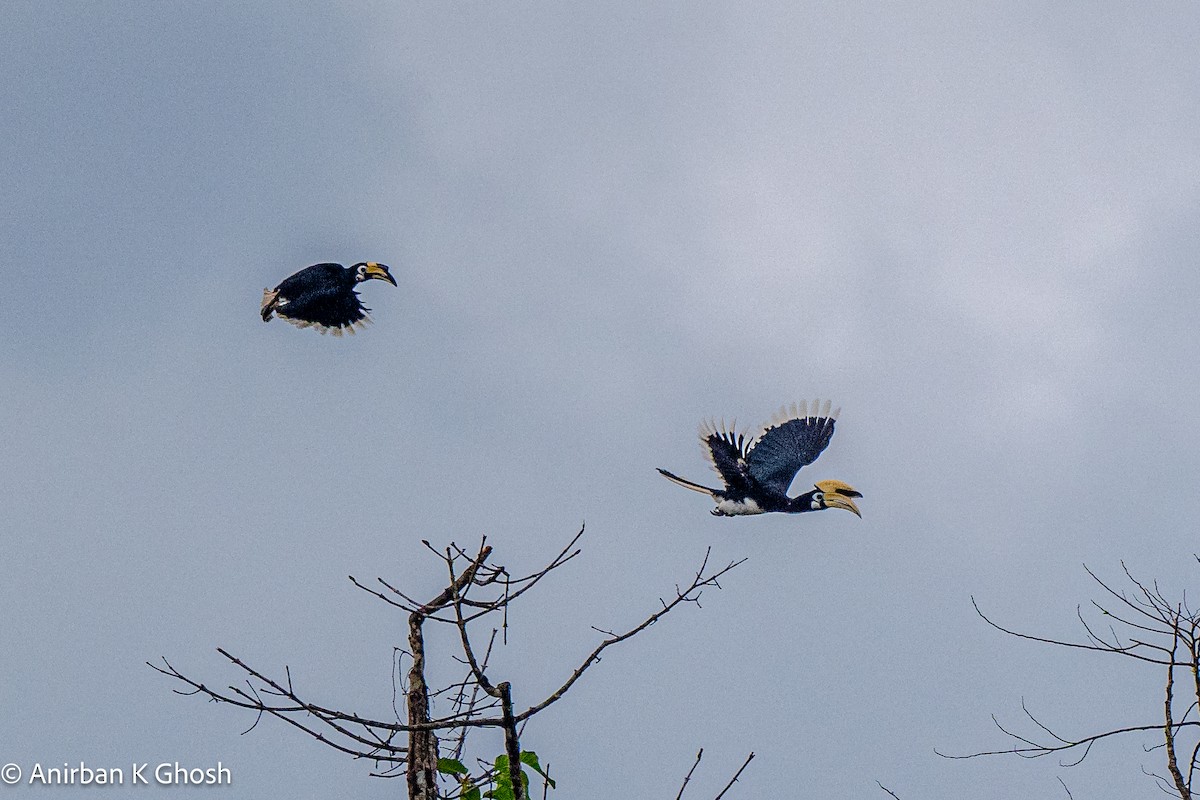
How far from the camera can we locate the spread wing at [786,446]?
13398 mm

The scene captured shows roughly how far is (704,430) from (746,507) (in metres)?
1.00

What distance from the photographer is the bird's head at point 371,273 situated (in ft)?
46.9

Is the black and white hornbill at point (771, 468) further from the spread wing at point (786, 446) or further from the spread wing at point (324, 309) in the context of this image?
the spread wing at point (324, 309)

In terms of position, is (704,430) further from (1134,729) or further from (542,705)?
(542,705)

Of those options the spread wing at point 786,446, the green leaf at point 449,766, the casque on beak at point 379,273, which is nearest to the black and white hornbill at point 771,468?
the spread wing at point 786,446

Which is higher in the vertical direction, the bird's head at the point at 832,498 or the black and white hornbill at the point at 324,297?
the black and white hornbill at the point at 324,297

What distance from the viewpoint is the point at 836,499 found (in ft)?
44.8

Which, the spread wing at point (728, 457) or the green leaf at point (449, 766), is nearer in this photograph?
the green leaf at point (449, 766)

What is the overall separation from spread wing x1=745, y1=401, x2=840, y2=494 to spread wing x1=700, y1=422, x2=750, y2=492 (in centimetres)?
11

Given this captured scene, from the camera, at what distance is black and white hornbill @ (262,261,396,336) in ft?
45.7

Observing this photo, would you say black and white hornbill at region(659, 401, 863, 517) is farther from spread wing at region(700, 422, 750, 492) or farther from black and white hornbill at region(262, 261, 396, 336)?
black and white hornbill at region(262, 261, 396, 336)

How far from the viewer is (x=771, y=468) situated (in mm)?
13445

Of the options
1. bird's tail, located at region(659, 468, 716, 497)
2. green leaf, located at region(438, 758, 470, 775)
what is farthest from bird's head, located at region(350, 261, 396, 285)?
green leaf, located at region(438, 758, 470, 775)

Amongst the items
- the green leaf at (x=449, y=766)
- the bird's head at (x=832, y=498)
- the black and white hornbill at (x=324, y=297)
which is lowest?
the green leaf at (x=449, y=766)
